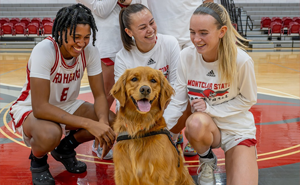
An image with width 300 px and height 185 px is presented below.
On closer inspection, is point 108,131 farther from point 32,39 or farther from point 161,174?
point 32,39

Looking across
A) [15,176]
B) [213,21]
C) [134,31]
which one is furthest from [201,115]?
[15,176]

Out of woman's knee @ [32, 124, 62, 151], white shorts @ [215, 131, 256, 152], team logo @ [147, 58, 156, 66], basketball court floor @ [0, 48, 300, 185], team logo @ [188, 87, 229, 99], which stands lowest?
basketball court floor @ [0, 48, 300, 185]

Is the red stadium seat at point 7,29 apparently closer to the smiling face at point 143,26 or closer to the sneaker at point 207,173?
the smiling face at point 143,26

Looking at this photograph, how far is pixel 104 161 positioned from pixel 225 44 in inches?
70.4

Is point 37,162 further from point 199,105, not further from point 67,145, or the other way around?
point 199,105

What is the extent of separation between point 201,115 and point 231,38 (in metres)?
0.68

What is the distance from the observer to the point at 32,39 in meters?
17.8

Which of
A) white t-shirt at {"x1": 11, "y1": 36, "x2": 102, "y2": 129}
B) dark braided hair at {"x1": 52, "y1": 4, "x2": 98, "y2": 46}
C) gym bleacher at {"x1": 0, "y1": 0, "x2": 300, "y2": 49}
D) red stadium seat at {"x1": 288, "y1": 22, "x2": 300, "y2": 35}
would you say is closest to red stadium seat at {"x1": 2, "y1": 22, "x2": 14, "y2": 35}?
gym bleacher at {"x1": 0, "y1": 0, "x2": 300, "y2": 49}

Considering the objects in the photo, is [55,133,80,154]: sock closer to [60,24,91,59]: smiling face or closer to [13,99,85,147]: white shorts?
[13,99,85,147]: white shorts

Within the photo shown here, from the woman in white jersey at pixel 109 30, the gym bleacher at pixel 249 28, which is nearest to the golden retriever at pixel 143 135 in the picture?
the woman in white jersey at pixel 109 30

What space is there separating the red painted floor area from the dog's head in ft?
3.04

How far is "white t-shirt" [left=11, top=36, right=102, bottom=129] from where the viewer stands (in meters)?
2.74

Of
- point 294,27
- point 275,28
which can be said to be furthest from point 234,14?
point 294,27

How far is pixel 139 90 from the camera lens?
232 centimetres
